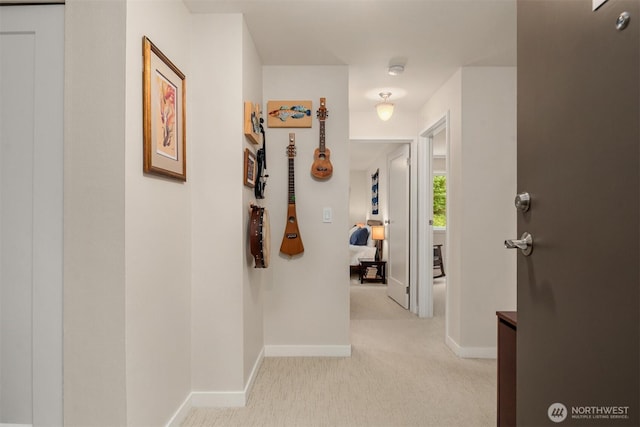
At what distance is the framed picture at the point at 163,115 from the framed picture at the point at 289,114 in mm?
1029

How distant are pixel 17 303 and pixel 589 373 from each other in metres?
1.98

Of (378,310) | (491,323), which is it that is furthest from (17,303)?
(378,310)

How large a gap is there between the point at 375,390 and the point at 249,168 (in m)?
1.61

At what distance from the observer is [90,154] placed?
59.3 inches

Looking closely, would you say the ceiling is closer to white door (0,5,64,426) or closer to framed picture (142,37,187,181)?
framed picture (142,37,187,181)

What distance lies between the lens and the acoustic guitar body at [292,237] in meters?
2.99

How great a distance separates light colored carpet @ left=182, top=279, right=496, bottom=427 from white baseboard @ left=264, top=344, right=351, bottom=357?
2.5 inches

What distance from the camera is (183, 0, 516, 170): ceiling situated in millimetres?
2238

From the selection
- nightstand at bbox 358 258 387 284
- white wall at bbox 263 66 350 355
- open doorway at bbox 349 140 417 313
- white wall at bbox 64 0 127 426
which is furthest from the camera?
nightstand at bbox 358 258 387 284

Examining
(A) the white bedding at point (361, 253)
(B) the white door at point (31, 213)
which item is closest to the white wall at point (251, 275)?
(B) the white door at point (31, 213)

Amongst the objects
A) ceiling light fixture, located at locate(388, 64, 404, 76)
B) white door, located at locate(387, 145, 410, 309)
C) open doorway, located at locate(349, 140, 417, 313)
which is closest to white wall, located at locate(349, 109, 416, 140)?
open doorway, located at locate(349, 140, 417, 313)

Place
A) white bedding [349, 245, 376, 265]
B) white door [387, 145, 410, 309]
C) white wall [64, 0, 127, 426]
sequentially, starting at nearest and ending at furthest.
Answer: white wall [64, 0, 127, 426] → white door [387, 145, 410, 309] → white bedding [349, 245, 376, 265]

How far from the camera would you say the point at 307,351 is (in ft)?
10.1

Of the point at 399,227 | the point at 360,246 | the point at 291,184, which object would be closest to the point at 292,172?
the point at 291,184
